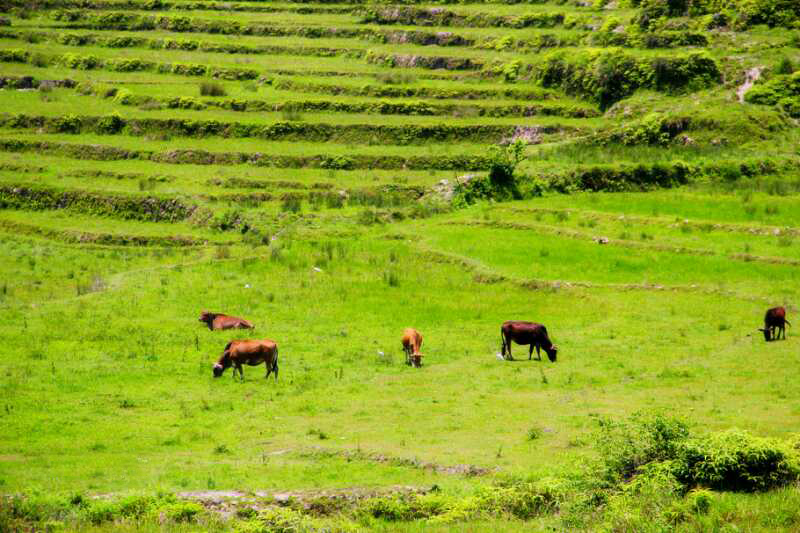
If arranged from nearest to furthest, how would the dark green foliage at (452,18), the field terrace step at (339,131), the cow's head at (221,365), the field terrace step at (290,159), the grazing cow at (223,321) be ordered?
the cow's head at (221,365) < the grazing cow at (223,321) < the field terrace step at (290,159) < the field terrace step at (339,131) < the dark green foliage at (452,18)

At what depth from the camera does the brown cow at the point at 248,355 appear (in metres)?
26.5

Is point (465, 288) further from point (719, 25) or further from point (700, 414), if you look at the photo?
point (719, 25)

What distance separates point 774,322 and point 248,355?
13740 millimetres

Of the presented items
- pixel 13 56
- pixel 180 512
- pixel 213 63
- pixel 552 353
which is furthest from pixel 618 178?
pixel 13 56

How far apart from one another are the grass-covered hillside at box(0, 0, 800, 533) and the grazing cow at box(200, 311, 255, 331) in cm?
37

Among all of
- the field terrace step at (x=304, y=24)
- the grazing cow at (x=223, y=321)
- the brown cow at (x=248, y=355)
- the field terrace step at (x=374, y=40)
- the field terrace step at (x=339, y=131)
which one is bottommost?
the grazing cow at (x=223, y=321)

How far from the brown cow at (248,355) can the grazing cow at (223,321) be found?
4.84 meters

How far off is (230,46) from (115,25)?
11328 mm

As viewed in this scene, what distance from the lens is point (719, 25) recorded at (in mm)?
66125

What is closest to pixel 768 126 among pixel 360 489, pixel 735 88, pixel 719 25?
pixel 735 88

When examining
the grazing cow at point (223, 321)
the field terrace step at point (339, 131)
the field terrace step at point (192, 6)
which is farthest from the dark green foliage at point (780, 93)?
the grazing cow at point (223, 321)

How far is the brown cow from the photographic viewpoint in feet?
86.9

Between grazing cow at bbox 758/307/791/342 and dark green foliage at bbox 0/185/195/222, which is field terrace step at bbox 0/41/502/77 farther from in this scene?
grazing cow at bbox 758/307/791/342

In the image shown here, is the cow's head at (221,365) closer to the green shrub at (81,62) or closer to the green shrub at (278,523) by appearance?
the green shrub at (278,523)
